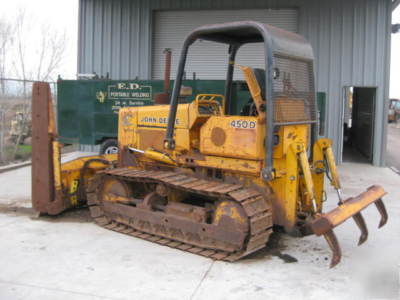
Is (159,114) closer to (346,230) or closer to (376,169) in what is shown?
(346,230)

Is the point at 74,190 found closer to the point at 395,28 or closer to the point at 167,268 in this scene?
the point at 167,268

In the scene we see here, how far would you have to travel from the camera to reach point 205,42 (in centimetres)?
1537

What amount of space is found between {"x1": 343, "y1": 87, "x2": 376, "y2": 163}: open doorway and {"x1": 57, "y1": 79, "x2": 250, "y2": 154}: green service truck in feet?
18.6

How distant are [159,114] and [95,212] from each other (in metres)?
1.74

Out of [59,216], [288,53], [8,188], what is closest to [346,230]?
[288,53]

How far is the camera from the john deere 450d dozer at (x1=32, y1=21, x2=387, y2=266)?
17.3ft

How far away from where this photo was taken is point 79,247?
5.84m

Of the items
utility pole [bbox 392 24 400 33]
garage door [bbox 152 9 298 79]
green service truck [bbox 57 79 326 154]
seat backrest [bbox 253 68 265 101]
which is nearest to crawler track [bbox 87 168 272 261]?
seat backrest [bbox 253 68 265 101]

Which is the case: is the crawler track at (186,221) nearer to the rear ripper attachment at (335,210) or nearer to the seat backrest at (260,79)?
the rear ripper attachment at (335,210)

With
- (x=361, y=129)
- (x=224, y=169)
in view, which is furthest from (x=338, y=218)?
(x=361, y=129)

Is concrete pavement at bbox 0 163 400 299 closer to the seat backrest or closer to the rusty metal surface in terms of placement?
the rusty metal surface

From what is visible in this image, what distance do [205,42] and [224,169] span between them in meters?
10.3

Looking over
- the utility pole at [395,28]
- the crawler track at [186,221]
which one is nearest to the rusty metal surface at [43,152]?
the crawler track at [186,221]

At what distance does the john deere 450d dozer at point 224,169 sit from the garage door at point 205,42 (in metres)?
8.56
